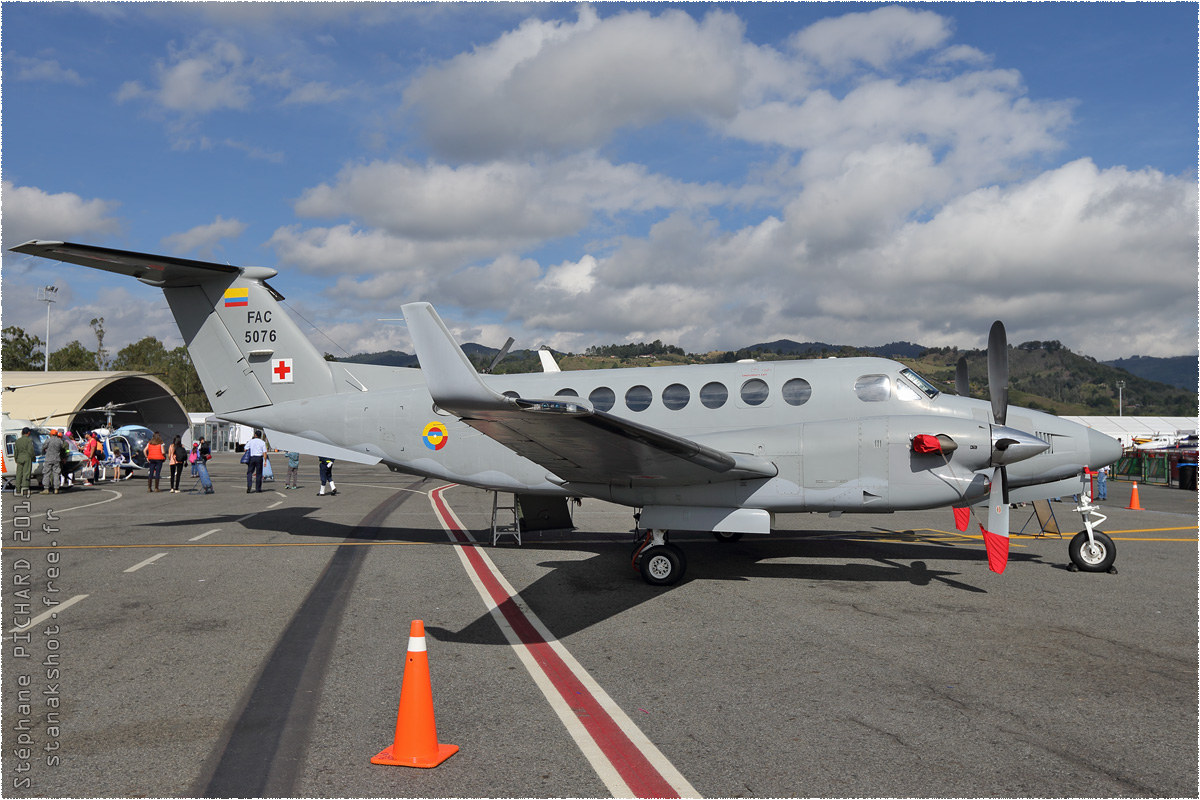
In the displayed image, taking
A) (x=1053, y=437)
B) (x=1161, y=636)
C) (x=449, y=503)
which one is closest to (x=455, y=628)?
(x=1161, y=636)

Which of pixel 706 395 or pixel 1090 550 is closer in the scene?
pixel 1090 550

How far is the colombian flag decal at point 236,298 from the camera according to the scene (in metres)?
13.4

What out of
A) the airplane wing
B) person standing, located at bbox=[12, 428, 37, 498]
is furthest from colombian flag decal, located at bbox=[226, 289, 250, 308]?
person standing, located at bbox=[12, 428, 37, 498]

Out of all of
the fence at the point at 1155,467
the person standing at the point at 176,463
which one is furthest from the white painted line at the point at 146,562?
the fence at the point at 1155,467

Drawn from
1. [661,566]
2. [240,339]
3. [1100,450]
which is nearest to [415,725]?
[661,566]

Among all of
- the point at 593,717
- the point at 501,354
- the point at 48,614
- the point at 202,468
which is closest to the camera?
the point at 593,717

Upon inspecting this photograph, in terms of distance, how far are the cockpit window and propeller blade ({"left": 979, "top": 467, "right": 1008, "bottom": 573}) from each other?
1890 mm

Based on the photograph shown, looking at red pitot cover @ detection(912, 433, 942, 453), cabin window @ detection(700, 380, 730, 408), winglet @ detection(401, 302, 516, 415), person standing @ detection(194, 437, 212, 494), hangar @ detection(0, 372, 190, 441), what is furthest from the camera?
hangar @ detection(0, 372, 190, 441)

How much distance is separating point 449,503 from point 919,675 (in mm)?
16891

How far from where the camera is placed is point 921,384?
11.1m

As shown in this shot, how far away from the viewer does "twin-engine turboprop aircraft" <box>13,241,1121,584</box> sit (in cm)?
877

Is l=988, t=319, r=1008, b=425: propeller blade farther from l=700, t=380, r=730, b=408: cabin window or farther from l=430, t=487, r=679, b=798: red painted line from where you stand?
l=430, t=487, r=679, b=798: red painted line

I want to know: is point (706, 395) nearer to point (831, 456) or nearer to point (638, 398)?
point (638, 398)

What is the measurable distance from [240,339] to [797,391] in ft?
33.7
